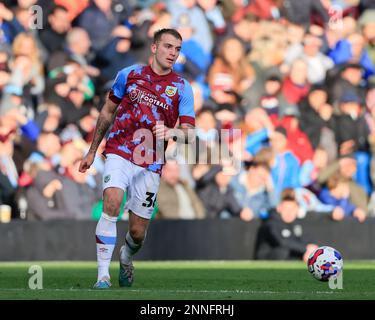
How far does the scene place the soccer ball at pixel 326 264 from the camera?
1132 centimetres

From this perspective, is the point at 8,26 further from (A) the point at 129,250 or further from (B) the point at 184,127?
(B) the point at 184,127

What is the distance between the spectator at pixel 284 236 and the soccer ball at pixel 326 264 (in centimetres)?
568

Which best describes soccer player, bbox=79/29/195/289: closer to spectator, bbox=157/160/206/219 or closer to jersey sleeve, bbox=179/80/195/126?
jersey sleeve, bbox=179/80/195/126

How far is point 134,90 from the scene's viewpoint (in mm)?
10977

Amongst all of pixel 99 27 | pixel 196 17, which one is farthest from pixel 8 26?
pixel 196 17

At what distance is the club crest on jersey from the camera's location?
11008 millimetres

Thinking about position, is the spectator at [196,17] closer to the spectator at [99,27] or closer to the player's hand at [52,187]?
the spectator at [99,27]

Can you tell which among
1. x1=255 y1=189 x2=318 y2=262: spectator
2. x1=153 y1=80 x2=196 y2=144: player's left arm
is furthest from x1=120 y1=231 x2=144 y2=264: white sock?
x1=255 y1=189 x2=318 y2=262: spectator

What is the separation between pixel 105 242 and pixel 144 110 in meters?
1.28

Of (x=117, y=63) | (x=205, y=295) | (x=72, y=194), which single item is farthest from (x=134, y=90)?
(x=117, y=63)

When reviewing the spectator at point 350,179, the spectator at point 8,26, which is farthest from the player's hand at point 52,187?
the spectator at point 350,179
